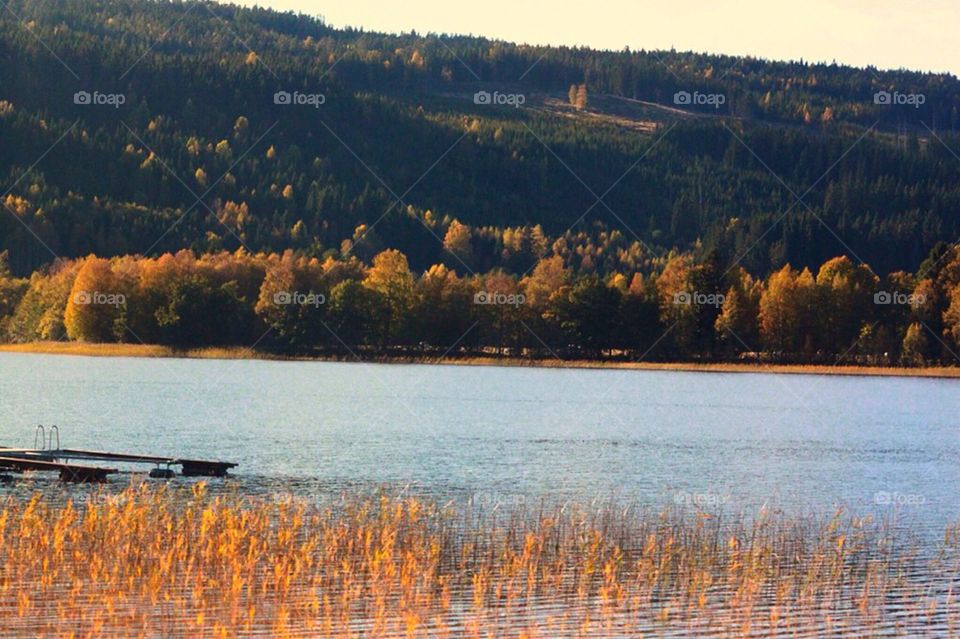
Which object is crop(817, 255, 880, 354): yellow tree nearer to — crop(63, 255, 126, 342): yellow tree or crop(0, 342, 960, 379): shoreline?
crop(0, 342, 960, 379): shoreline

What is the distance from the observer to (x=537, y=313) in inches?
5354

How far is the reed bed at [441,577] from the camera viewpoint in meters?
21.9

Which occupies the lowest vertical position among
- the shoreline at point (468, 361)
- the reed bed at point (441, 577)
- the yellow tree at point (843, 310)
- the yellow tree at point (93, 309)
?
the reed bed at point (441, 577)

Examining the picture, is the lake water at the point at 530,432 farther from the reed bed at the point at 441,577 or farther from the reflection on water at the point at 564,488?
the reed bed at the point at 441,577

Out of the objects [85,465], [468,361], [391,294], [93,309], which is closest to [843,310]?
[468,361]

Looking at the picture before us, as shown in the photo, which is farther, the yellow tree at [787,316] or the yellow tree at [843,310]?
the yellow tree at [843,310]

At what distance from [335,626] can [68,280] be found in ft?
437

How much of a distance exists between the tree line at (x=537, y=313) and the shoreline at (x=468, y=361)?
110 cm

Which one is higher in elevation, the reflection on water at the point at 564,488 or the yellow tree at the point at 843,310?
the yellow tree at the point at 843,310

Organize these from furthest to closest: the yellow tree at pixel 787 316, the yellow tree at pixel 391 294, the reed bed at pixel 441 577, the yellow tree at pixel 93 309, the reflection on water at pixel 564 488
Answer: the yellow tree at pixel 93 309, the yellow tree at pixel 391 294, the yellow tree at pixel 787 316, the reflection on water at pixel 564 488, the reed bed at pixel 441 577

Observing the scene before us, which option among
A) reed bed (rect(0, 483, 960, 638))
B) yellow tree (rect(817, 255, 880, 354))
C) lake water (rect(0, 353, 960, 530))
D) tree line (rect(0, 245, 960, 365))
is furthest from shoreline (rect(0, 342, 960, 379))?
reed bed (rect(0, 483, 960, 638))

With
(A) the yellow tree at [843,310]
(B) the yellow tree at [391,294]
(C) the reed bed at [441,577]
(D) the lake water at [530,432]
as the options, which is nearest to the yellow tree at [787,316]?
(A) the yellow tree at [843,310]

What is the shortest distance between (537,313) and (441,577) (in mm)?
110919

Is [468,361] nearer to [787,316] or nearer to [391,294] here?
[391,294]
